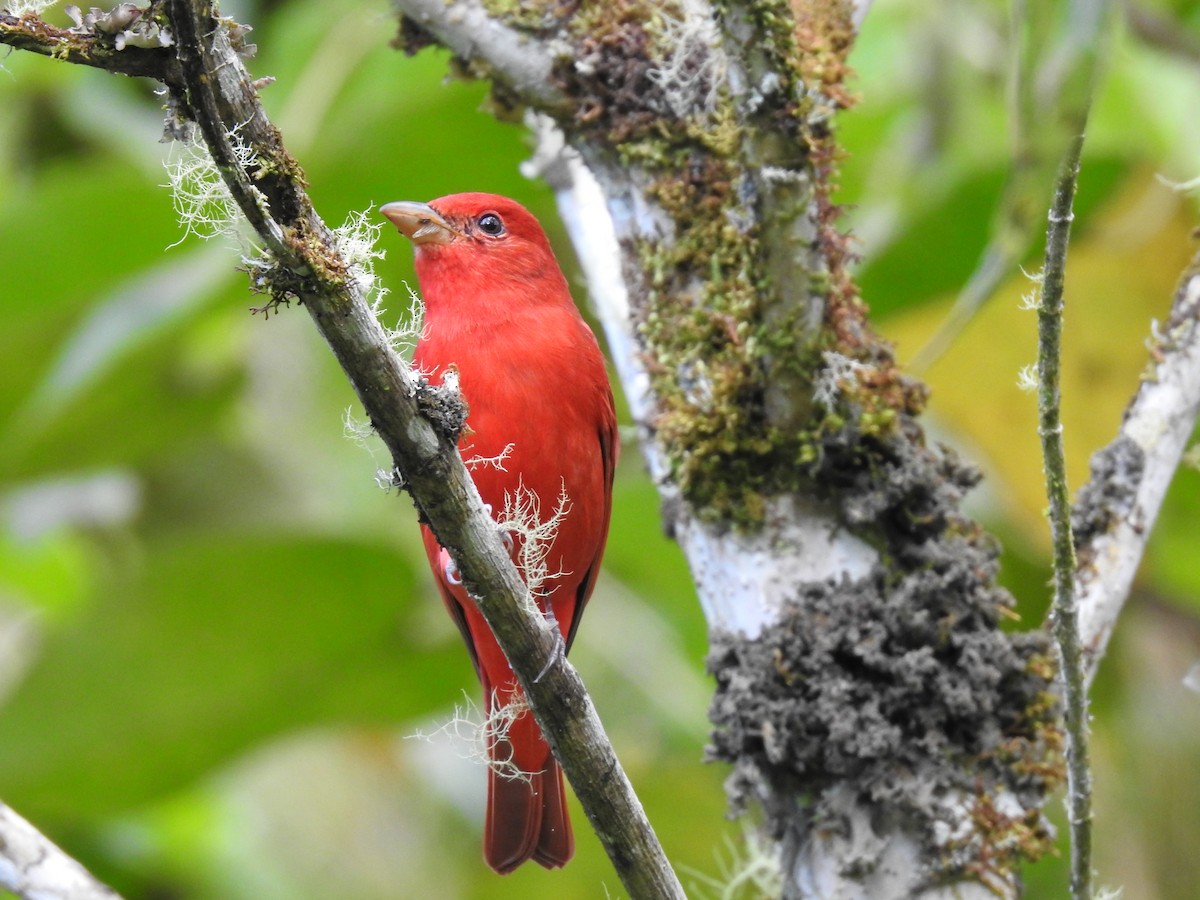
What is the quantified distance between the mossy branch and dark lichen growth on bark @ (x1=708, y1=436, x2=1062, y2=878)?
0.46 metres

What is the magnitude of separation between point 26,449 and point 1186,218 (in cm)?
347

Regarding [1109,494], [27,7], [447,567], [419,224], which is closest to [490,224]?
[419,224]

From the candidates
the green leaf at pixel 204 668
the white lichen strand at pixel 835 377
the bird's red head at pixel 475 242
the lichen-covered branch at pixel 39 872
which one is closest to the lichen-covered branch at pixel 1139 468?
the white lichen strand at pixel 835 377

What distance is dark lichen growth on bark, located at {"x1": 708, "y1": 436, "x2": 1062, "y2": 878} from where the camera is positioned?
227cm

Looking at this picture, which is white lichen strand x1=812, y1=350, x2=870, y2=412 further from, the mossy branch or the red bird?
the mossy branch

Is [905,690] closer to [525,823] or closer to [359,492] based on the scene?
[525,823]

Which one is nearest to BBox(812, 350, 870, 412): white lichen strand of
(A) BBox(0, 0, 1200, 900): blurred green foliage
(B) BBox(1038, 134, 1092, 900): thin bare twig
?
(B) BBox(1038, 134, 1092, 900): thin bare twig

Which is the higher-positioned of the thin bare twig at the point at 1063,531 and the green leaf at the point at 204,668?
Result: the green leaf at the point at 204,668

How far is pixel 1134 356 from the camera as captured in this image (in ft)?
12.9

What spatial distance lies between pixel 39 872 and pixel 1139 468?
6.12ft

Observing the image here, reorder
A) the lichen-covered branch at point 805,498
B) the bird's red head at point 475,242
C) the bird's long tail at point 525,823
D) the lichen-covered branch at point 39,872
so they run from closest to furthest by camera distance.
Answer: the lichen-covered branch at point 39,872 < the lichen-covered branch at point 805,498 < the bird's long tail at point 525,823 < the bird's red head at point 475,242

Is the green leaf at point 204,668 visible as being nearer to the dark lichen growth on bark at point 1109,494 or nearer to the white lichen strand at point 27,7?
the dark lichen growth on bark at point 1109,494

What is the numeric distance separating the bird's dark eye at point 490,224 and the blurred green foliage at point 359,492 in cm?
45

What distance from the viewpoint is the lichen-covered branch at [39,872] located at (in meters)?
1.88
